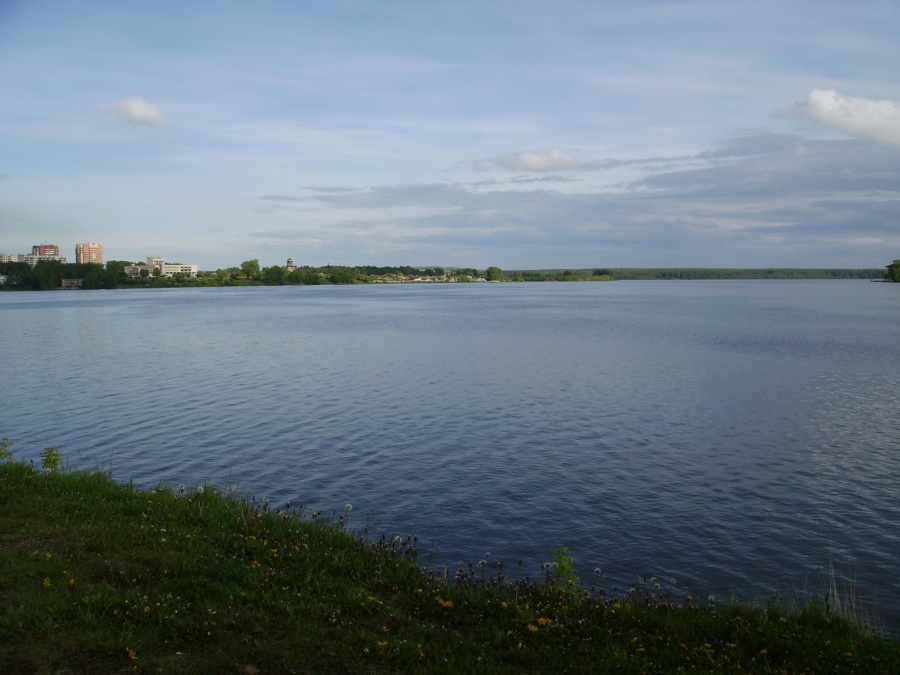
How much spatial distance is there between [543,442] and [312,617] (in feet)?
43.0

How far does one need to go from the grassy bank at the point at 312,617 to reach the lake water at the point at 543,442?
9.51 feet

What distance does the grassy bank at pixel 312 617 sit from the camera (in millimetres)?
6348

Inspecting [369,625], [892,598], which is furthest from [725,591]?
[369,625]

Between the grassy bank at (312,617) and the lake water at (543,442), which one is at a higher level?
the grassy bank at (312,617)

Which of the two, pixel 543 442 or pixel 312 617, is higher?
pixel 312 617

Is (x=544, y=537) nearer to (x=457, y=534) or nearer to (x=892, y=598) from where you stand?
(x=457, y=534)

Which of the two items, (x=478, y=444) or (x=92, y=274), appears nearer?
(x=478, y=444)

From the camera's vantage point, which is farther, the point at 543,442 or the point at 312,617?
the point at 543,442

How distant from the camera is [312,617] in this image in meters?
7.17

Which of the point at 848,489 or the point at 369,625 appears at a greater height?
the point at 369,625

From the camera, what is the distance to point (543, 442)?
64.3ft

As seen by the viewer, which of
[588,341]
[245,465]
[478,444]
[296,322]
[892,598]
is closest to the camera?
→ [892,598]

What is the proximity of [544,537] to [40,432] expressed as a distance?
1586 cm

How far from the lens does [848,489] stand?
50.8ft
